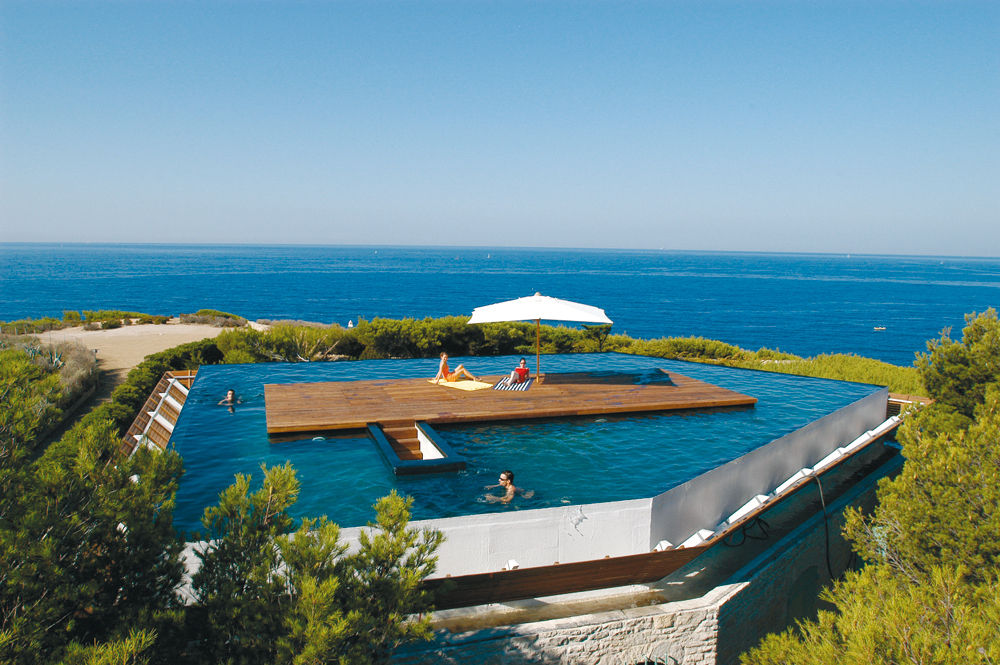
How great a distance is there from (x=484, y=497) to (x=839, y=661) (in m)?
4.22

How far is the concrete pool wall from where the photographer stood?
6.14 metres

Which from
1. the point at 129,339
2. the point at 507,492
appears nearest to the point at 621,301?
the point at 129,339

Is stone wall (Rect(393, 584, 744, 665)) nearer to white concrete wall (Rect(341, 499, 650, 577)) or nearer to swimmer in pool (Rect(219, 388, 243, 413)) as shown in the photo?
white concrete wall (Rect(341, 499, 650, 577))

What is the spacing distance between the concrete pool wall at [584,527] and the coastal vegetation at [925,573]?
4.99 ft

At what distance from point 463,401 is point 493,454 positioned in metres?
2.10

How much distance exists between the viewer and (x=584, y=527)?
6.50 m

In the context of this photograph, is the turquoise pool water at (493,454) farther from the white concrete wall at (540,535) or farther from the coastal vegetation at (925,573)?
the coastal vegetation at (925,573)

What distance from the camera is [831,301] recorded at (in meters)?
89.0

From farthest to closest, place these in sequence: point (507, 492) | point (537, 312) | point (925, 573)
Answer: point (537, 312) < point (507, 492) < point (925, 573)

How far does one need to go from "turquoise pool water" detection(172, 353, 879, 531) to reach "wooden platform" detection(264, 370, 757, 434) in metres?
0.21

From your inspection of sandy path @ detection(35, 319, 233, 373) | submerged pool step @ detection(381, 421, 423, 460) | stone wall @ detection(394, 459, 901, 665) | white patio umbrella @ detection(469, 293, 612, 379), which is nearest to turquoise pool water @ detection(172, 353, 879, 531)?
submerged pool step @ detection(381, 421, 423, 460)

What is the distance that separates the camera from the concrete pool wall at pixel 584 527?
6141 millimetres

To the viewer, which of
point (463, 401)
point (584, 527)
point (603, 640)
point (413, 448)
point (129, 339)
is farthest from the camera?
point (129, 339)

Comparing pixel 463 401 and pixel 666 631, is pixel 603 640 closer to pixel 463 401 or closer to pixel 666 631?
pixel 666 631
